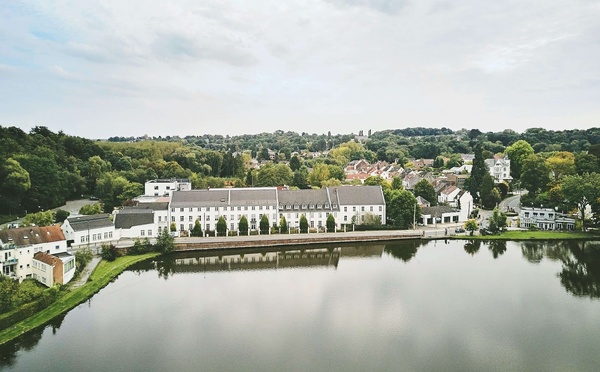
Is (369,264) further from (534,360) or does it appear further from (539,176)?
(539,176)

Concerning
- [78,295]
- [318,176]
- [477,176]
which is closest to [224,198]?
[78,295]

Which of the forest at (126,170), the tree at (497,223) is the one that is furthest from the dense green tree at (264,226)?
the tree at (497,223)

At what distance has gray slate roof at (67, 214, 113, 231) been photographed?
29.9m

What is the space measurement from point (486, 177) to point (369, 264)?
2348 cm

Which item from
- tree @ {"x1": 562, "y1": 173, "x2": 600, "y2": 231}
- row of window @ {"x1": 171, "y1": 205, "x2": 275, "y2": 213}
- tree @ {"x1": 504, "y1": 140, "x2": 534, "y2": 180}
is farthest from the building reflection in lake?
tree @ {"x1": 504, "y1": 140, "x2": 534, "y2": 180}

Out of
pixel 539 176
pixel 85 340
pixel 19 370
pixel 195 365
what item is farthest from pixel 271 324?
pixel 539 176

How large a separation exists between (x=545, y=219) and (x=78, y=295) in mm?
34364

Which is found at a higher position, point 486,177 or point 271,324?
point 486,177

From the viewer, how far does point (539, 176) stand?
45375 millimetres

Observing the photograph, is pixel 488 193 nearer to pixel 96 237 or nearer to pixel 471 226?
pixel 471 226

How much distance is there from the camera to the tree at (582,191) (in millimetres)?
34438

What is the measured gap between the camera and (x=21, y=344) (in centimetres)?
1694

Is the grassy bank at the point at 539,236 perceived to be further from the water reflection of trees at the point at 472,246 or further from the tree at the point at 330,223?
the tree at the point at 330,223

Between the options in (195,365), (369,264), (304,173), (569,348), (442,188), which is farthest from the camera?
(304,173)
